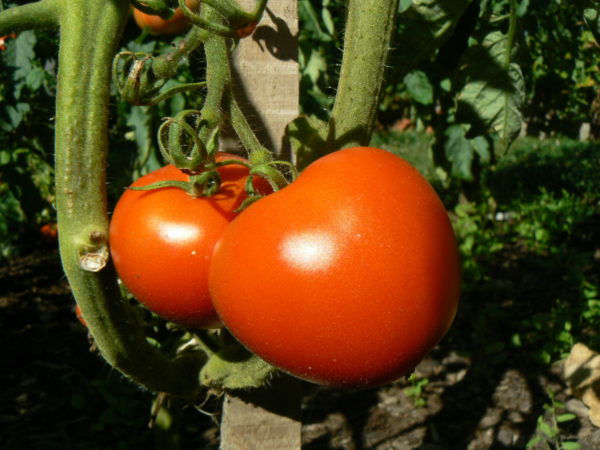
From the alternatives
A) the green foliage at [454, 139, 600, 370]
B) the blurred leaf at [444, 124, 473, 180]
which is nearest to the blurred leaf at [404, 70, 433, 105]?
the blurred leaf at [444, 124, 473, 180]

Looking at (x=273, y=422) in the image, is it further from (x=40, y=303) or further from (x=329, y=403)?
(x=40, y=303)

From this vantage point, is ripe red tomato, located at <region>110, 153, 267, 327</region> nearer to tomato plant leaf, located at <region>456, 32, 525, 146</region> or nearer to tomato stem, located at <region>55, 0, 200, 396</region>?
tomato stem, located at <region>55, 0, 200, 396</region>

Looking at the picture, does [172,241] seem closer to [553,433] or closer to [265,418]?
[265,418]

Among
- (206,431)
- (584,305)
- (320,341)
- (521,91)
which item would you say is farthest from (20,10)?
(584,305)

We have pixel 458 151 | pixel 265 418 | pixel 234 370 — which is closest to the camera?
pixel 234 370

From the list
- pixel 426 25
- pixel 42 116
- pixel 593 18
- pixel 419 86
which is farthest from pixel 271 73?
pixel 42 116

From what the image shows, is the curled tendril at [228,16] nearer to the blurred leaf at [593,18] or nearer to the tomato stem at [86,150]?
the tomato stem at [86,150]

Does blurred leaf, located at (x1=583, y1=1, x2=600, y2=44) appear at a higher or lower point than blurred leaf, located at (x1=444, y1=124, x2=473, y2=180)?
higher
